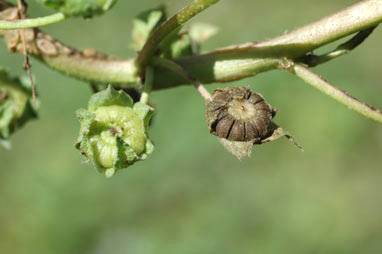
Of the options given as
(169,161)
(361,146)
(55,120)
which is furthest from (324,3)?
(55,120)

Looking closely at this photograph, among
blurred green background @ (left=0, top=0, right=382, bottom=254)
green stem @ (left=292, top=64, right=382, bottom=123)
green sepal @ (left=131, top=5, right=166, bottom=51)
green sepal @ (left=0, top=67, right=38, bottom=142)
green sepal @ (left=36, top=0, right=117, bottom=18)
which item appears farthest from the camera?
blurred green background @ (left=0, top=0, right=382, bottom=254)

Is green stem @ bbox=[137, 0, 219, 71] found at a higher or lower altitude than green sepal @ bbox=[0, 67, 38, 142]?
lower

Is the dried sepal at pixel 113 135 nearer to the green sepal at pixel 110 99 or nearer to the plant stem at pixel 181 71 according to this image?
the green sepal at pixel 110 99

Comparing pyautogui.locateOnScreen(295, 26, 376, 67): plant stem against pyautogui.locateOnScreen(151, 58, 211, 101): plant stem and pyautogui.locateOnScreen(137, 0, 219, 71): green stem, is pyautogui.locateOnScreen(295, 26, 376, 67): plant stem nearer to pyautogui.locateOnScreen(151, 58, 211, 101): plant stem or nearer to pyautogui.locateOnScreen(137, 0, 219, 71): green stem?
pyautogui.locateOnScreen(151, 58, 211, 101): plant stem

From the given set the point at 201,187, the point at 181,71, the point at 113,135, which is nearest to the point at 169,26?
the point at 181,71

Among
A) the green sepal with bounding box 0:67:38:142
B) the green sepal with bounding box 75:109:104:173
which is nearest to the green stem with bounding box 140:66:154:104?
the green sepal with bounding box 75:109:104:173

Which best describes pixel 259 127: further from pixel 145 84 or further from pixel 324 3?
pixel 324 3

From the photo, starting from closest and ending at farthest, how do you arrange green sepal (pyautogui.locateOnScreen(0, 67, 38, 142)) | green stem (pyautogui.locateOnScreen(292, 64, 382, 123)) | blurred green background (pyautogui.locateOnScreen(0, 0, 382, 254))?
1. green stem (pyautogui.locateOnScreen(292, 64, 382, 123))
2. green sepal (pyautogui.locateOnScreen(0, 67, 38, 142))
3. blurred green background (pyautogui.locateOnScreen(0, 0, 382, 254))
